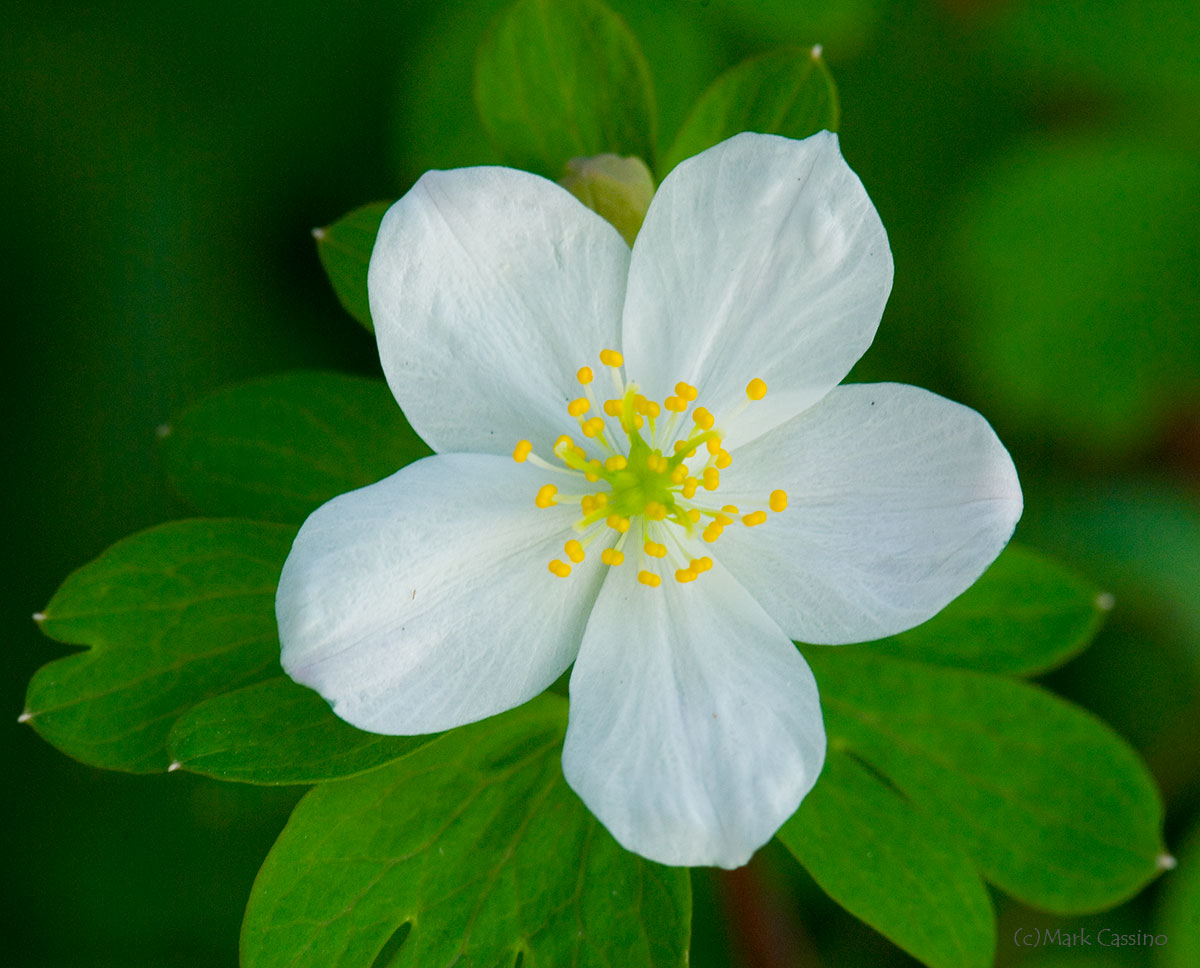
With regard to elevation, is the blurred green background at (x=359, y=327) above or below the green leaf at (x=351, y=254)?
below

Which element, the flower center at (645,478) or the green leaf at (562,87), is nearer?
the flower center at (645,478)

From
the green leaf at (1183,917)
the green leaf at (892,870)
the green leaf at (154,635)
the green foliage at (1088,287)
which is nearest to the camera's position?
the green leaf at (154,635)

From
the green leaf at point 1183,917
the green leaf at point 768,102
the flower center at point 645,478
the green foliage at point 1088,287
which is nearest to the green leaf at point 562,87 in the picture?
the green leaf at point 768,102

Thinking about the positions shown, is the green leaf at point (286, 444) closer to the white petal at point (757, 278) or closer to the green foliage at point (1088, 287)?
the white petal at point (757, 278)

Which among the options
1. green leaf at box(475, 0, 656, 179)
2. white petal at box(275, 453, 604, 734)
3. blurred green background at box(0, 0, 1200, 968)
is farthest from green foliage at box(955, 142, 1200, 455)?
white petal at box(275, 453, 604, 734)

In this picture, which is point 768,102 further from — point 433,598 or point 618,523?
point 433,598

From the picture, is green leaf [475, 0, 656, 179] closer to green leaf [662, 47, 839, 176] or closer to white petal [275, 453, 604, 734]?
green leaf [662, 47, 839, 176]

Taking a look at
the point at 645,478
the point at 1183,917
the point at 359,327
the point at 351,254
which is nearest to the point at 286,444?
the point at 351,254
